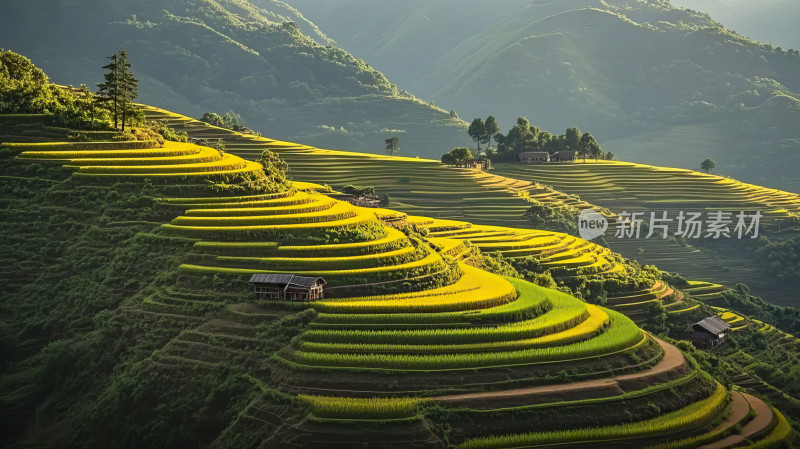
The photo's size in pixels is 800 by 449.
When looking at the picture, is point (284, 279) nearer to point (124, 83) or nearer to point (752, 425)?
point (752, 425)

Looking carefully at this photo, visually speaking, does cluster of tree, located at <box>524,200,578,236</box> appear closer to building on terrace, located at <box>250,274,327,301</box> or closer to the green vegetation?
the green vegetation

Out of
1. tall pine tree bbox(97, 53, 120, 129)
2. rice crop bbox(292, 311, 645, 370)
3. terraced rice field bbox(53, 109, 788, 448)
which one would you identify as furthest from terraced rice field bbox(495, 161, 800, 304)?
tall pine tree bbox(97, 53, 120, 129)

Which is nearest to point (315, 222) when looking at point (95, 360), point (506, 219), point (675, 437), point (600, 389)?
point (95, 360)

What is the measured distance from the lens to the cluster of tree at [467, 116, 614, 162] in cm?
11919

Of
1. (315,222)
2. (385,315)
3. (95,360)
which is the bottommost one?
(95,360)

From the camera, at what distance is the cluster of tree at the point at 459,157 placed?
337 feet

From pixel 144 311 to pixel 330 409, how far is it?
516 inches

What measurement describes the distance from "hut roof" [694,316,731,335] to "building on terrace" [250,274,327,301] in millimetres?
34965

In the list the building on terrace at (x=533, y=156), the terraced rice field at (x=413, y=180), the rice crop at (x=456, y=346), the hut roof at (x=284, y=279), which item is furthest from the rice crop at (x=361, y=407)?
Answer: the building on terrace at (x=533, y=156)

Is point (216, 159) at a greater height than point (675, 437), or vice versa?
point (216, 159)

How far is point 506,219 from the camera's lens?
86.8 m

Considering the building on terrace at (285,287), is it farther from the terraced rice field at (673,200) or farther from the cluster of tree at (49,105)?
the terraced rice field at (673,200)

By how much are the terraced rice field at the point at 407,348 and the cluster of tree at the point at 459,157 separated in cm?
5489

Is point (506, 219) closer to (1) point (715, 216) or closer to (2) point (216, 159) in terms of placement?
(1) point (715, 216)
